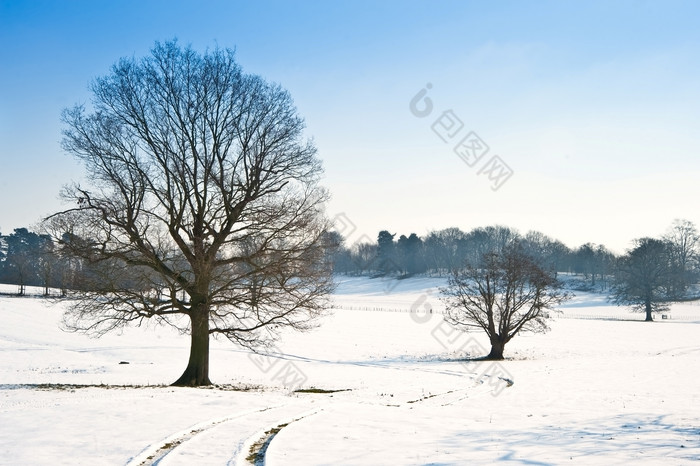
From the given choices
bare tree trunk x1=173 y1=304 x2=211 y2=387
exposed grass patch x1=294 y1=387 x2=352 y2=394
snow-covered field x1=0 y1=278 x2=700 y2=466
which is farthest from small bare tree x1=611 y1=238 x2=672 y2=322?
bare tree trunk x1=173 y1=304 x2=211 y2=387

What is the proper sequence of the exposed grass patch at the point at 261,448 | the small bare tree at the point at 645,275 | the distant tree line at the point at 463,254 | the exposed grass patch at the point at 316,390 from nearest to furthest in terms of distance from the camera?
1. the exposed grass patch at the point at 261,448
2. the exposed grass patch at the point at 316,390
3. the small bare tree at the point at 645,275
4. the distant tree line at the point at 463,254

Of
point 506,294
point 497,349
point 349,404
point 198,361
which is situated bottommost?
point 497,349

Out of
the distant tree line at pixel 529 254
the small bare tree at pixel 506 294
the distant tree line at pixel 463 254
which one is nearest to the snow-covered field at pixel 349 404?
the small bare tree at pixel 506 294

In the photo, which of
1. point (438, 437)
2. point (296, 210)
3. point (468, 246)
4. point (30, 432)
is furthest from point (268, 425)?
point (468, 246)

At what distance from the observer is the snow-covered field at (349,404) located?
977 cm

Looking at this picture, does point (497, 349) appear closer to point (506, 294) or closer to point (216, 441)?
point (506, 294)

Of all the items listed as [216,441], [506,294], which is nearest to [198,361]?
[216,441]

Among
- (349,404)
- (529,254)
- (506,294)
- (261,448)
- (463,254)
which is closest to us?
(261,448)

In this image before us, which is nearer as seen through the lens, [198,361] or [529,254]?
[198,361]

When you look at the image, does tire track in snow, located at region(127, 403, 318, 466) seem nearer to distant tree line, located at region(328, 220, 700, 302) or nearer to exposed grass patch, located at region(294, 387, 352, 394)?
exposed grass patch, located at region(294, 387, 352, 394)

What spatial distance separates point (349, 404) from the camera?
627 inches

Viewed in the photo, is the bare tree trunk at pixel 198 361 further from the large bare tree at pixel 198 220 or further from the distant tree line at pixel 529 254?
the distant tree line at pixel 529 254

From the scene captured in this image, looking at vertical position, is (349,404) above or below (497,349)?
above

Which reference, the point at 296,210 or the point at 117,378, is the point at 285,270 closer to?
the point at 296,210
